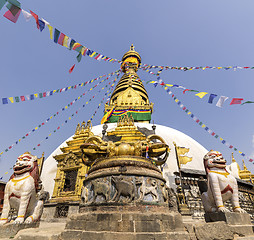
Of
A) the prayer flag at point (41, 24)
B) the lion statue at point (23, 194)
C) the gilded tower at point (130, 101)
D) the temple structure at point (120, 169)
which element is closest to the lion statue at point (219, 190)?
the temple structure at point (120, 169)

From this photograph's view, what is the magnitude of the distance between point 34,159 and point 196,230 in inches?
160

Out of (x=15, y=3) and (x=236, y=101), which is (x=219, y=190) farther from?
(x=15, y=3)

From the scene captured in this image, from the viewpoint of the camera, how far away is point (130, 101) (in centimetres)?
2320

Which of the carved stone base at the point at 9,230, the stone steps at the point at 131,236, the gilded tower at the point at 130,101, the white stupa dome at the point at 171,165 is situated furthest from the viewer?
the gilded tower at the point at 130,101

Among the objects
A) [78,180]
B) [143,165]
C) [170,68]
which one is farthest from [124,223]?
[170,68]

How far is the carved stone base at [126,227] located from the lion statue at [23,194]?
41.0 inches

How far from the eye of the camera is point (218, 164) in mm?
4285

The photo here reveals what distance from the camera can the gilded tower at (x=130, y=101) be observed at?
2123 cm

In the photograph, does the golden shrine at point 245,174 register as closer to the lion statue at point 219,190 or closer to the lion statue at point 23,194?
the lion statue at point 219,190

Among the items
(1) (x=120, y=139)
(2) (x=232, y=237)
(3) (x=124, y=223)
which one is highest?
(1) (x=120, y=139)

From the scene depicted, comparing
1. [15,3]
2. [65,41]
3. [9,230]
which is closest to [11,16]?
[15,3]

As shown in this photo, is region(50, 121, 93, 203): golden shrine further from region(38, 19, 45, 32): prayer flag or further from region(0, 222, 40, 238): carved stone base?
region(38, 19, 45, 32): prayer flag

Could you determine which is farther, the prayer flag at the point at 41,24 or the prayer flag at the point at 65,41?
the prayer flag at the point at 65,41

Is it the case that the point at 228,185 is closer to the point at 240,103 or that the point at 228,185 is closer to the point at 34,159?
the point at 240,103
